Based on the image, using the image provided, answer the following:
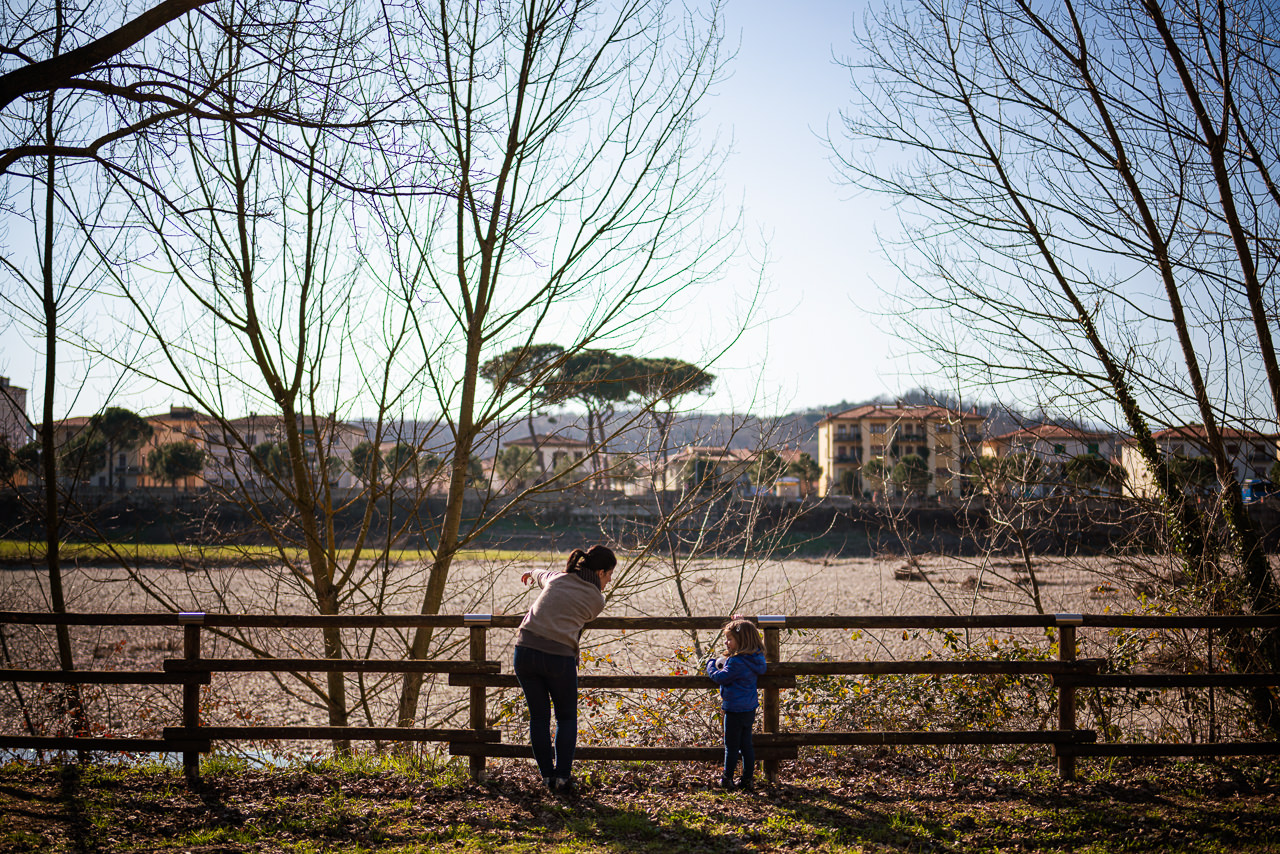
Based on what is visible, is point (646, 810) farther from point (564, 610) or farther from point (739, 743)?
point (564, 610)

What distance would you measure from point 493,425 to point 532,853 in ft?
12.9

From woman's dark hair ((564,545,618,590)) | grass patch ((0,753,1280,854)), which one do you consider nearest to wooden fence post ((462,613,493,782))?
Answer: grass patch ((0,753,1280,854))

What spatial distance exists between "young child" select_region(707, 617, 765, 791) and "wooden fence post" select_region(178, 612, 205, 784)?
352cm

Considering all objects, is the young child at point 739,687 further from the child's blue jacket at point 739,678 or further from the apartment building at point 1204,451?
the apartment building at point 1204,451

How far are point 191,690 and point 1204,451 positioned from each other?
9.18 m

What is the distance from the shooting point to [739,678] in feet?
17.1

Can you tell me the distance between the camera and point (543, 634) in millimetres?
4957

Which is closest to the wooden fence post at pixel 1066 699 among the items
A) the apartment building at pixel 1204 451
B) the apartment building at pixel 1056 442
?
the apartment building at pixel 1204 451

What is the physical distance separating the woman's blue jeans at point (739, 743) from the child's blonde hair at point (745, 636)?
0.39 meters

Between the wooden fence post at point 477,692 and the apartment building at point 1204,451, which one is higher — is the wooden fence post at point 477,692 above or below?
below

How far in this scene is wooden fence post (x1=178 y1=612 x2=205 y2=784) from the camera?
556 cm

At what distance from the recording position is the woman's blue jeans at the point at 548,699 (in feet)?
16.4

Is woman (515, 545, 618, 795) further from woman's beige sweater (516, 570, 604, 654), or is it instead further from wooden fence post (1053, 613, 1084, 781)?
wooden fence post (1053, 613, 1084, 781)

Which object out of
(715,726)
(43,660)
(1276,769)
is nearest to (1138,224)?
(1276,769)
